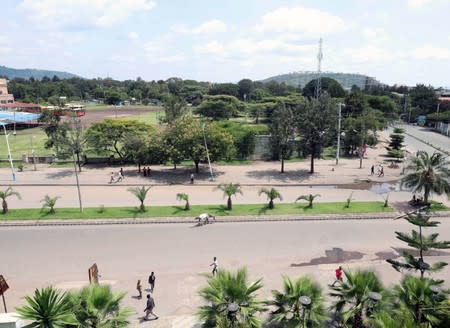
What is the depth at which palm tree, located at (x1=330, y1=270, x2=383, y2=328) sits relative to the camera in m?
10.8

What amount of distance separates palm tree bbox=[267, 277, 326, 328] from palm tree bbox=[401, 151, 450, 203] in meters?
17.3

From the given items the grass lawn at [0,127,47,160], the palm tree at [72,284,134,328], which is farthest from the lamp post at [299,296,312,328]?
the grass lawn at [0,127,47,160]

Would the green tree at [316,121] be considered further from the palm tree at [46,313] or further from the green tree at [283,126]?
the palm tree at [46,313]

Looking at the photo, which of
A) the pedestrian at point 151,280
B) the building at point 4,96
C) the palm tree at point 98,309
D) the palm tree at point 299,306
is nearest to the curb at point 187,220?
the pedestrian at point 151,280

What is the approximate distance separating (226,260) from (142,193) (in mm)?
8530

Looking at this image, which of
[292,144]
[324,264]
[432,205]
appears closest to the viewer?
[324,264]

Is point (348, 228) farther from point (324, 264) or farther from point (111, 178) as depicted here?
point (111, 178)

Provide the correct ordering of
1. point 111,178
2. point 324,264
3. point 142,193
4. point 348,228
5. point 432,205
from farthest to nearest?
point 111,178
point 432,205
point 142,193
point 348,228
point 324,264

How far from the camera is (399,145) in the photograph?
46406mm

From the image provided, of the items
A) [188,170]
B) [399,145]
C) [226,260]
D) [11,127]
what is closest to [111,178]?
[188,170]

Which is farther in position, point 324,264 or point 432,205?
point 432,205

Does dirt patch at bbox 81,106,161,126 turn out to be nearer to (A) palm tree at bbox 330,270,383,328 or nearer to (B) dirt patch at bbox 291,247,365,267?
(B) dirt patch at bbox 291,247,365,267

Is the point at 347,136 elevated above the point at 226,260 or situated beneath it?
elevated above

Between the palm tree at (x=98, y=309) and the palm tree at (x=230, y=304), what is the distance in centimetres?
226
